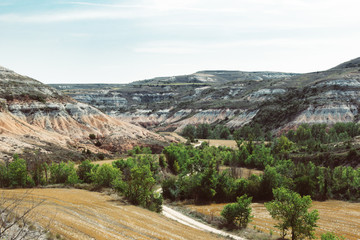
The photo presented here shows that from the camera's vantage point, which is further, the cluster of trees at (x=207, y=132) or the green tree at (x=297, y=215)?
the cluster of trees at (x=207, y=132)

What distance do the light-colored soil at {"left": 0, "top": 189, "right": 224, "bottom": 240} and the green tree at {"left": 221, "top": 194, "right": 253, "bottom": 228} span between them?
1237 centimetres

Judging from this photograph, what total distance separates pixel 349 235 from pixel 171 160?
5343cm

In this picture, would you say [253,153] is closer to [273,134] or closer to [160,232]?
[273,134]

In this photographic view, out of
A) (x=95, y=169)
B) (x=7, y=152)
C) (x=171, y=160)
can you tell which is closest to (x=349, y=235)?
(x=95, y=169)

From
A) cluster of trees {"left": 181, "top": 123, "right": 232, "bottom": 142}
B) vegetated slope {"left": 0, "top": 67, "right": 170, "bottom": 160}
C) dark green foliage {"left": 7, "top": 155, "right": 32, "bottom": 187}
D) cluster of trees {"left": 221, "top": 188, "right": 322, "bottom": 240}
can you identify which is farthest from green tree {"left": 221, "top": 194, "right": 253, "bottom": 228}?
cluster of trees {"left": 181, "top": 123, "right": 232, "bottom": 142}

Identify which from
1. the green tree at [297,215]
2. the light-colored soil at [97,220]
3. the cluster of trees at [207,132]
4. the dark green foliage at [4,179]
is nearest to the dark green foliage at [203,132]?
the cluster of trees at [207,132]

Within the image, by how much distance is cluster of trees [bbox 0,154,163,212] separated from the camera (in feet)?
150

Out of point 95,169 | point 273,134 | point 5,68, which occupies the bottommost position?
point 273,134

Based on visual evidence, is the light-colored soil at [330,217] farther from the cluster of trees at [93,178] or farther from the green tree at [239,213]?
the cluster of trees at [93,178]

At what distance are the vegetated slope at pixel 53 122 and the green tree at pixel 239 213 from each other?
51.9 metres

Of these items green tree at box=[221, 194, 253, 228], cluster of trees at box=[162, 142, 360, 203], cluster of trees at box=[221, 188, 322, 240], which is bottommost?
cluster of trees at box=[162, 142, 360, 203]

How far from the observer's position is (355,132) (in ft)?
424

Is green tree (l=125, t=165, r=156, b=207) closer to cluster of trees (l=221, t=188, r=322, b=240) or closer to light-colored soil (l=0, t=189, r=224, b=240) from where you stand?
light-colored soil (l=0, t=189, r=224, b=240)

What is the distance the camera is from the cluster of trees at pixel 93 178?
45.8 m
